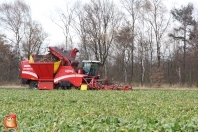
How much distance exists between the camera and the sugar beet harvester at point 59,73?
117ft

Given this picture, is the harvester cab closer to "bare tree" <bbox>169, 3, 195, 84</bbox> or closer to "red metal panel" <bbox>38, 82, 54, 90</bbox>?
"red metal panel" <bbox>38, 82, 54, 90</bbox>

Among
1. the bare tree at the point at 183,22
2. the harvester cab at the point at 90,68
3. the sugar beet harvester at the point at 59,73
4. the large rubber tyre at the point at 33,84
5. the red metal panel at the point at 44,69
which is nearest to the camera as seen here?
the sugar beet harvester at the point at 59,73

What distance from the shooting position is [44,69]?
122 ft

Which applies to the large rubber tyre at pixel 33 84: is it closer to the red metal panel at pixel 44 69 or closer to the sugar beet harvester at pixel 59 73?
the sugar beet harvester at pixel 59 73

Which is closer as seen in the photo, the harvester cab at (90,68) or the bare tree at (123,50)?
the harvester cab at (90,68)

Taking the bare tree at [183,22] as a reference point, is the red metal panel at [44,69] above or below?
below

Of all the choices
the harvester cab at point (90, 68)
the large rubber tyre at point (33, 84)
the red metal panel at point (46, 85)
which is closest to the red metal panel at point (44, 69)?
the red metal panel at point (46, 85)

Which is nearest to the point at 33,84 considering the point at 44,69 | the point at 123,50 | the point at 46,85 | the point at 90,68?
the point at 46,85

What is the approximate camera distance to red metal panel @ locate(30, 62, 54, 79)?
36.7m

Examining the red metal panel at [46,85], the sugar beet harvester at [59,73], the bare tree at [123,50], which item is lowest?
the red metal panel at [46,85]

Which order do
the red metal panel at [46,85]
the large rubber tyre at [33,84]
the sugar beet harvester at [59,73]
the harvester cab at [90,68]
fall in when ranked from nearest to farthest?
the sugar beet harvester at [59,73], the red metal panel at [46,85], the harvester cab at [90,68], the large rubber tyre at [33,84]

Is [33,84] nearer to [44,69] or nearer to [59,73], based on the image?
[44,69]

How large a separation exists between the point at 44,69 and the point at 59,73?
157 cm

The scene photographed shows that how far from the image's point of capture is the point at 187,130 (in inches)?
275
